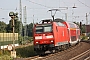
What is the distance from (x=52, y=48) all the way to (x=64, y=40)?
5234 mm

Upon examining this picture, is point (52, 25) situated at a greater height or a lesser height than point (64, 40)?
greater

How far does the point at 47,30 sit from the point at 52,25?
0.72 meters

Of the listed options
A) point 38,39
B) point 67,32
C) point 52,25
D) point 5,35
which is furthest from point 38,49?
point 5,35

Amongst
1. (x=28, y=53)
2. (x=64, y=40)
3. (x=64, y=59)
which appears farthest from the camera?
(x=64, y=40)

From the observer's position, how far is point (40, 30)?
24.4 metres

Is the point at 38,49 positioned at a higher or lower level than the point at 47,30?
lower

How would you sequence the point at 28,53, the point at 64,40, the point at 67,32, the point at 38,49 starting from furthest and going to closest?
the point at 67,32 < the point at 64,40 < the point at 28,53 < the point at 38,49

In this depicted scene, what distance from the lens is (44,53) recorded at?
24750mm

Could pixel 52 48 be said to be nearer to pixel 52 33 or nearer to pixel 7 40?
pixel 52 33

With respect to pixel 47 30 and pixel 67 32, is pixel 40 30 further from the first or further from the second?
pixel 67 32

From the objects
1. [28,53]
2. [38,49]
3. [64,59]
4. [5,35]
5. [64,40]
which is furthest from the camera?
[5,35]

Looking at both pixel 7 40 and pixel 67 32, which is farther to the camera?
pixel 7 40

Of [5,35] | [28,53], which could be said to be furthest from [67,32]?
[5,35]

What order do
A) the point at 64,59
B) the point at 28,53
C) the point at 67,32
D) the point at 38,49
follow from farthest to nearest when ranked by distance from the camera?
the point at 67,32, the point at 28,53, the point at 38,49, the point at 64,59
